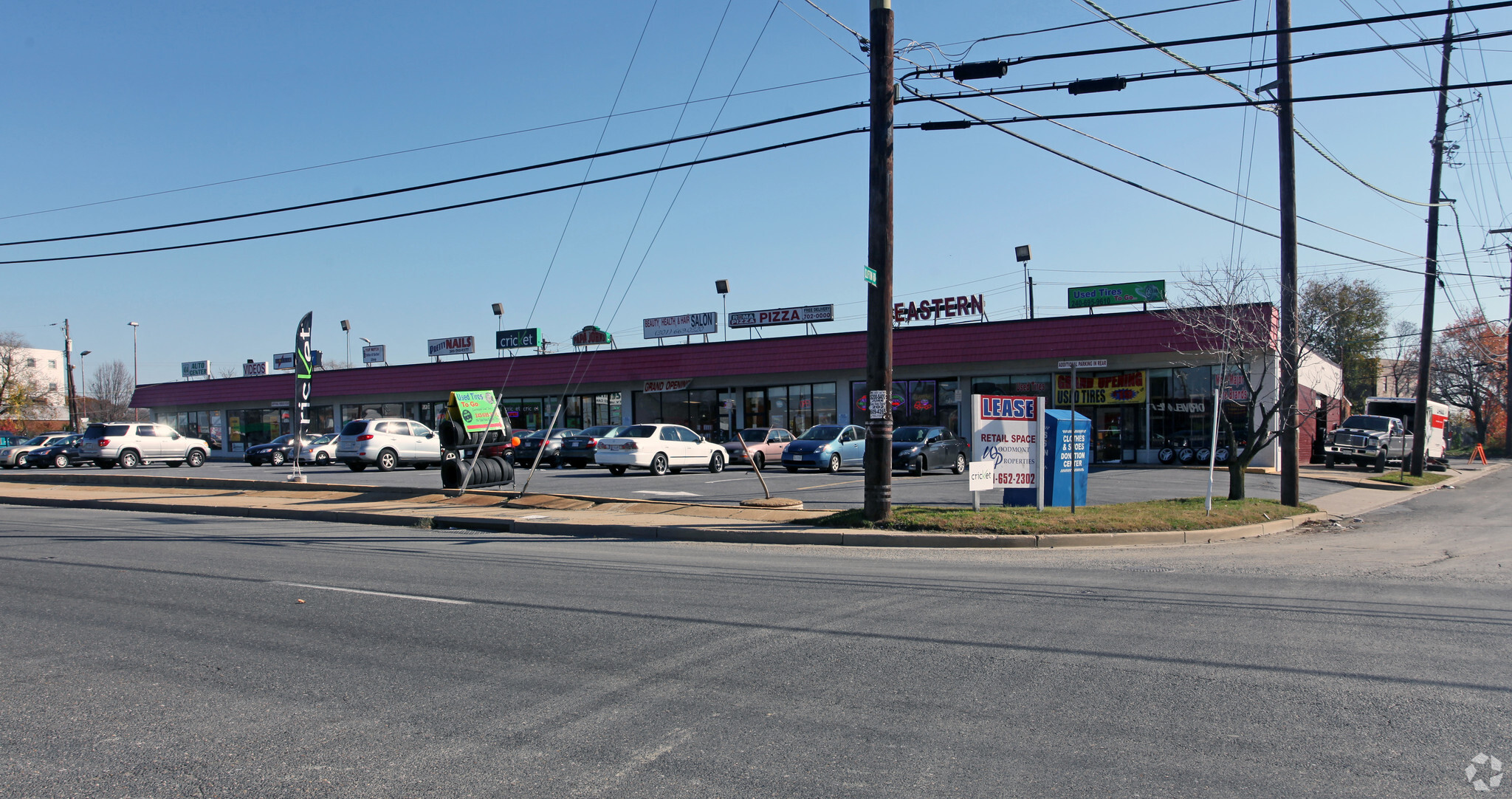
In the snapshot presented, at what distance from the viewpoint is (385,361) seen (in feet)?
194

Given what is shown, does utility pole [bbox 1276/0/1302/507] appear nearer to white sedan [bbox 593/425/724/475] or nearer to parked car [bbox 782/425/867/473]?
parked car [bbox 782/425/867/473]

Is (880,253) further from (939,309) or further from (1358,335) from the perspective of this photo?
(1358,335)

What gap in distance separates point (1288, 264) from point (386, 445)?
84.3 ft

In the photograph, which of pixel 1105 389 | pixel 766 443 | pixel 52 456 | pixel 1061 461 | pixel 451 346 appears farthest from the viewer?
pixel 451 346

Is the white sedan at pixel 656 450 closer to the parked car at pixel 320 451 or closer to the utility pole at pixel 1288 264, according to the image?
the parked car at pixel 320 451

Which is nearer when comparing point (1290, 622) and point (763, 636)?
point (763, 636)

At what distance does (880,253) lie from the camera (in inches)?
526

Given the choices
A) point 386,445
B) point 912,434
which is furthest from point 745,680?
point 386,445

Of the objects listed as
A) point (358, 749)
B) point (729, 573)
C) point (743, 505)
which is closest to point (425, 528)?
point (743, 505)

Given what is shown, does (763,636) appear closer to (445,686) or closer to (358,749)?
(445,686)

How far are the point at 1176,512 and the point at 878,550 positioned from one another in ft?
17.8

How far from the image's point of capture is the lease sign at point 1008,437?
14336 mm

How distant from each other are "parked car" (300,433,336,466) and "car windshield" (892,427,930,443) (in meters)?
21.8

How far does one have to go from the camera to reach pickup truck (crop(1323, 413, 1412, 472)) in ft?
108
